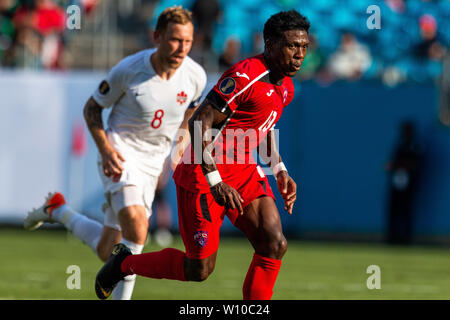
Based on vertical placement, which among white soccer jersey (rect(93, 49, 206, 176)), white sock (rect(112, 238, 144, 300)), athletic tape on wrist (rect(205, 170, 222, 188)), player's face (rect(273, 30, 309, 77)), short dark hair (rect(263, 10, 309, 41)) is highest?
short dark hair (rect(263, 10, 309, 41))

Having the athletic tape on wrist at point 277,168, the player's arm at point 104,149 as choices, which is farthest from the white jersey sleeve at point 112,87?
the athletic tape on wrist at point 277,168

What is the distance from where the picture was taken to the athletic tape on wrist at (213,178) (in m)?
5.99

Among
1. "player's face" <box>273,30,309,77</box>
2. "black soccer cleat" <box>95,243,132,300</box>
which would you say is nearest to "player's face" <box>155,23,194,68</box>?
"player's face" <box>273,30,309,77</box>

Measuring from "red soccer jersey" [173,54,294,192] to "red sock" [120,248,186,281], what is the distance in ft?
1.85

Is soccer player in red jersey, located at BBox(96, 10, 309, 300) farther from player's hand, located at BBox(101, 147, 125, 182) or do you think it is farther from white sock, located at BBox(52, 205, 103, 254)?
white sock, located at BBox(52, 205, 103, 254)

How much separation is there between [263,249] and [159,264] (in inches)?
34.4

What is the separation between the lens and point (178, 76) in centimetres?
773

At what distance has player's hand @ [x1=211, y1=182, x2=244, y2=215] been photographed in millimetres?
5898

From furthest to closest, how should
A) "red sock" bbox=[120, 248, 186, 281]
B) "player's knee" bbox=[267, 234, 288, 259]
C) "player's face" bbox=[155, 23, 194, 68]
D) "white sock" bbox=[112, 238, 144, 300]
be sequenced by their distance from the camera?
"player's face" bbox=[155, 23, 194, 68]
"white sock" bbox=[112, 238, 144, 300]
"red sock" bbox=[120, 248, 186, 281]
"player's knee" bbox=[267, 234, 288, 259]

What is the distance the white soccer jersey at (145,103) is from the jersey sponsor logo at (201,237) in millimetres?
1483

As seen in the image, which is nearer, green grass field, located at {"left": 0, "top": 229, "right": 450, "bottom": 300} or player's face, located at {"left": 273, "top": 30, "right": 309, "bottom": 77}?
player's face, located at {"left": 273, "top": 30, "right": 309, "bottom": 77}
